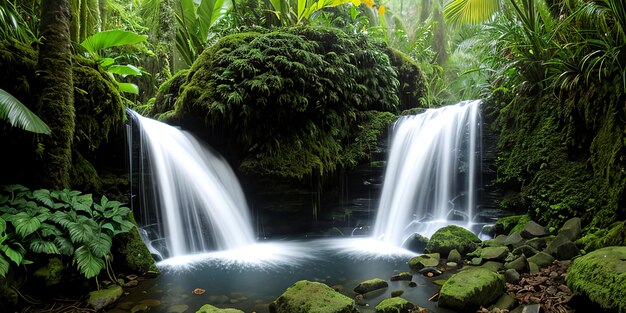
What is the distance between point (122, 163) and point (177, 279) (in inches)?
84.5

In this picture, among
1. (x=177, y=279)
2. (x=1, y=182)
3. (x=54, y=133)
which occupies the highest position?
(x=54, y=133)

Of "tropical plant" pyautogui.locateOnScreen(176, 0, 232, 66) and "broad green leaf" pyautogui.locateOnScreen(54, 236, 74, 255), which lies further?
"tropical plant" pyautogui.locateOnScreen(176, 0, 232, 66)

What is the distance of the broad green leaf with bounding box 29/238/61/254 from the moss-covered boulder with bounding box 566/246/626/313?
172 inches

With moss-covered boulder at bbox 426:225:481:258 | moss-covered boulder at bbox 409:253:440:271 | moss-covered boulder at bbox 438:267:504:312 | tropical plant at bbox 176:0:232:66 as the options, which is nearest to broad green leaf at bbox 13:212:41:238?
moss-covered boulder at bbox 438:267:504:312

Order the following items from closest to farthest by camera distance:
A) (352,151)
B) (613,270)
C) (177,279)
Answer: (613,270)
(177,279)
(352,151)

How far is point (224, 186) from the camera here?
21.3 feet

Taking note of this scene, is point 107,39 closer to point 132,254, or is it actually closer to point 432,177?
point 132,254

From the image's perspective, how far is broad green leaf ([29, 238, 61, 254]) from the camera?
10.9 ft

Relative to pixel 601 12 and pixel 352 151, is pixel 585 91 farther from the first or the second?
pixel 352 151

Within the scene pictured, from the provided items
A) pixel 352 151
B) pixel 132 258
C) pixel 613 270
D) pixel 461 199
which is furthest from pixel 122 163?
pixel 613 270

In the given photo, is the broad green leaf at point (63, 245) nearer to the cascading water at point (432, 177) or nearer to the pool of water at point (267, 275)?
the pool of water at point (267, 275)

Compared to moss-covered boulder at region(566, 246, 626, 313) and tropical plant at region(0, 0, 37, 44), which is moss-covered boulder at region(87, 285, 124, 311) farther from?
moss-covered boulder at region(566, 246, 626, 313)

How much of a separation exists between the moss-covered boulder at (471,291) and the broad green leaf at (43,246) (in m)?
3.47

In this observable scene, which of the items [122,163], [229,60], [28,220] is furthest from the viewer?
[229,60]
